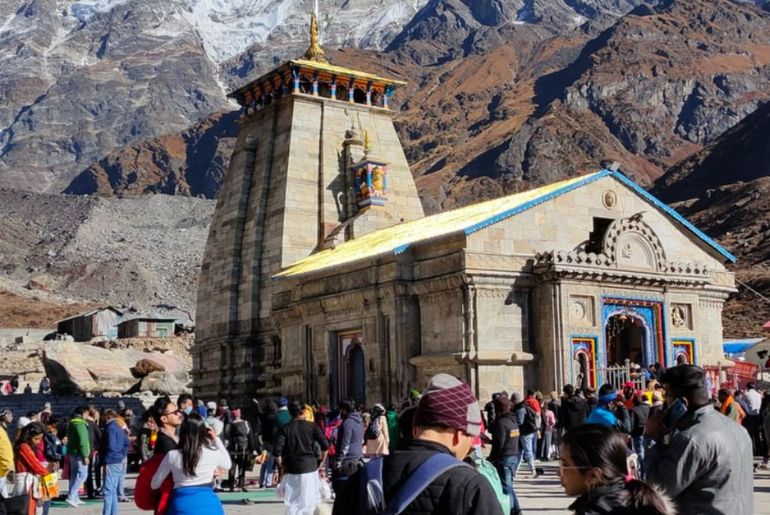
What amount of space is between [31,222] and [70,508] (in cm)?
13316

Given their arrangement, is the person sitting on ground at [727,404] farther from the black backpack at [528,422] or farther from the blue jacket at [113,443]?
the blue jacket at [113,443]

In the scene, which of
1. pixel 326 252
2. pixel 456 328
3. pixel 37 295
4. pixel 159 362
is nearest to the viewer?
pixel 456 328

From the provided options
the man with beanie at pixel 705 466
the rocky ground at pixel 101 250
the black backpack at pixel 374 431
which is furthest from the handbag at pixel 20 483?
the rocky ground at pixel 101 250

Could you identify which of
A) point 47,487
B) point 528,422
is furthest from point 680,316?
point 47,487

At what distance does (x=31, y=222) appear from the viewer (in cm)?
14350

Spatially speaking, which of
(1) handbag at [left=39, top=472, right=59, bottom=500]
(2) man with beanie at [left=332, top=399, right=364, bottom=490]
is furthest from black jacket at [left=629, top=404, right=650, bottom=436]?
(1) handbag at [left=39, top=472, right=59, bottom=500]

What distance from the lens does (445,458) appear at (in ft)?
15.6

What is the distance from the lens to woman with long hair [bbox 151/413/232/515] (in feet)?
27.2

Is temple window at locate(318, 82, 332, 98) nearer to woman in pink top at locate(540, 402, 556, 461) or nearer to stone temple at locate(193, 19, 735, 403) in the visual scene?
stone temple at locate(193, 19, 735, 403)

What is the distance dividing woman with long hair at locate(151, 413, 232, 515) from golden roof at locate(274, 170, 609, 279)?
18100 mm

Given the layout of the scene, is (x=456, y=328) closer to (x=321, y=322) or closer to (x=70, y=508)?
(x=321, y=322)

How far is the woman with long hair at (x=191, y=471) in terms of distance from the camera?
8297mm

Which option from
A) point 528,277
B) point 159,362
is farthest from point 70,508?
point 159,362

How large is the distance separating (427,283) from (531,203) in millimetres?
3402
